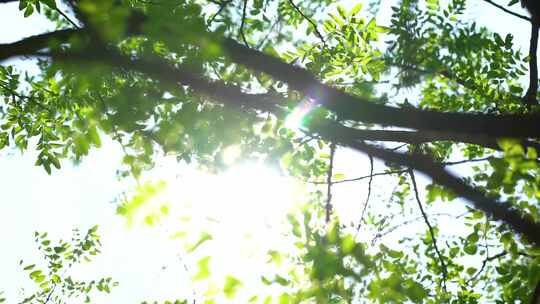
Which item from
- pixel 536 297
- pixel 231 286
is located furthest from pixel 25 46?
pixel 536 297

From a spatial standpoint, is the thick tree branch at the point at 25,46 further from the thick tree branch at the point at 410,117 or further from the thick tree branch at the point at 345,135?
the thick tree branch at the point at 410,117

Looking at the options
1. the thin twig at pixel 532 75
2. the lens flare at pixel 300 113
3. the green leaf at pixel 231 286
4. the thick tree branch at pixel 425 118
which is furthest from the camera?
the thin twig at pixel 532 75

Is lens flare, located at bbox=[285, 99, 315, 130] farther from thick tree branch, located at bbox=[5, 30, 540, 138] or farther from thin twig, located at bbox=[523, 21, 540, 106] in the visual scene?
thin twig, located at bbox=[523, 21, 540, 106]

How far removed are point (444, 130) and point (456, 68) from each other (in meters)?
4.69

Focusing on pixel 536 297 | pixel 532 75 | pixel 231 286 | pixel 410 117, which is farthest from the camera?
pixel 532 75

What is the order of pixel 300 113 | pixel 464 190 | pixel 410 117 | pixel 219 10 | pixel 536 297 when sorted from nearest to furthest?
pixel 464 190, pixel 410 117, pixel 300 113, pixel 536 297, pixel 219 10

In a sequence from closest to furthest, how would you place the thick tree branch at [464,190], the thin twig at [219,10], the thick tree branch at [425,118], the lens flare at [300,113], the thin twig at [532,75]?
the thick tree branch at [464,190], the thick tree branch at [425,118], the lens flare at [300,113], the thin twig at [219,10], the thin twig at [532,75]

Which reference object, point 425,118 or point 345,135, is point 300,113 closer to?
point 345,135

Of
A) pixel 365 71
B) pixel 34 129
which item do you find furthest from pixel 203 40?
pixel 34 129

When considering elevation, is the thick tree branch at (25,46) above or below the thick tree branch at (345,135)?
above

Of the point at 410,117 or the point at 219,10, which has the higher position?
the point at 219,10

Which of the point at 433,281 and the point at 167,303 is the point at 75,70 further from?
the point at 433,281

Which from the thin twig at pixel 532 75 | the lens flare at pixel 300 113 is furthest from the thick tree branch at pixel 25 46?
the thin twig at pixel 532 75

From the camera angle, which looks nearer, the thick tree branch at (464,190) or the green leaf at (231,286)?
the thick tree branch at (464,190)
